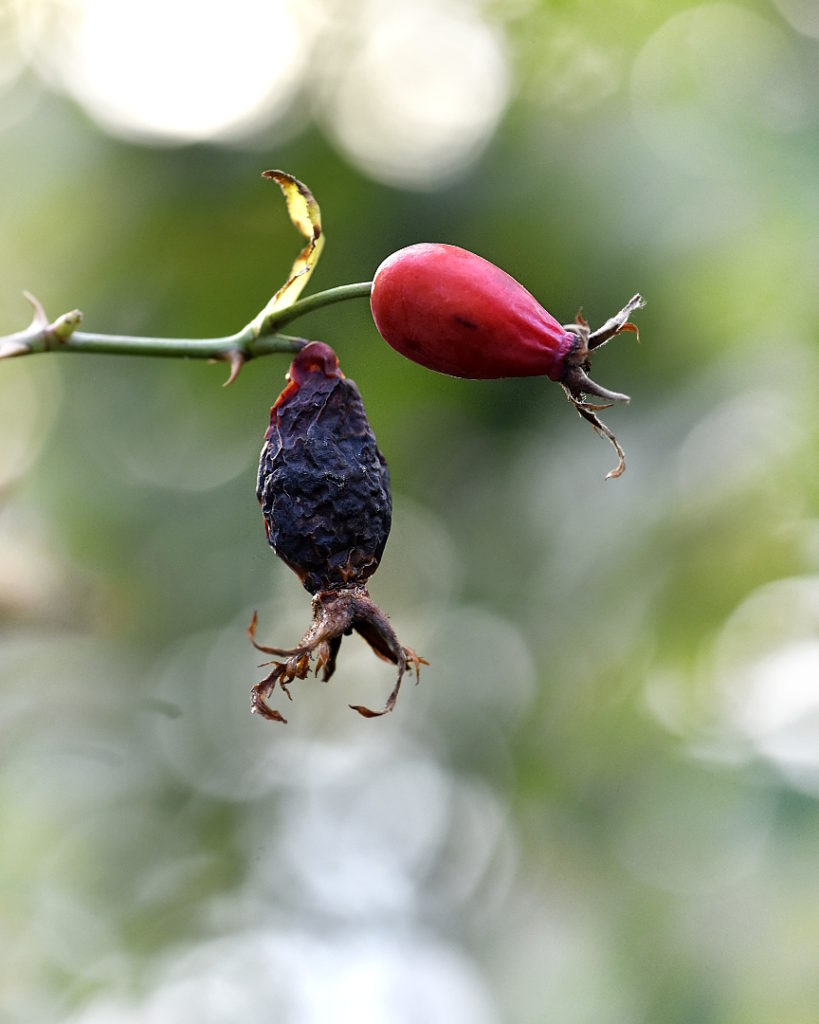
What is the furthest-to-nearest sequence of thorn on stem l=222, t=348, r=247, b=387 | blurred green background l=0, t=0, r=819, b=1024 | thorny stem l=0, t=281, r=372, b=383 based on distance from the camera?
blurred green background l=0, t=0, r=819, b=1024 < thorn on stem l=222, t=348, r=247, b=387 < thorny stem l=0, t=281, r=372, b=383

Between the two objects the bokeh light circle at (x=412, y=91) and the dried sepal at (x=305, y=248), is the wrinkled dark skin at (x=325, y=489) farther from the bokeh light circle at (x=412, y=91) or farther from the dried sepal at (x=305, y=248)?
the bokeh light circle at (x=412, y=91)

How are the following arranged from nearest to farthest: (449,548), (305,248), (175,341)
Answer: (175,341) → (305,248) → (449,548)

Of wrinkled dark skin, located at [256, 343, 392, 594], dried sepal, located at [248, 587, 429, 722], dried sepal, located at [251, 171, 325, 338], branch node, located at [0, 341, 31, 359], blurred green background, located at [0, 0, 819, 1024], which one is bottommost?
blurred green background, located at [0, 0, 819, 1024]

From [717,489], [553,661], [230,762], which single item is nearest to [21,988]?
[230,762]

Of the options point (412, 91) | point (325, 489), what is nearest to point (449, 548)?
point (412, 91)

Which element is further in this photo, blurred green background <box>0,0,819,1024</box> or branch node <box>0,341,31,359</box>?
blurred green background <box>0,0,819,1024</box>

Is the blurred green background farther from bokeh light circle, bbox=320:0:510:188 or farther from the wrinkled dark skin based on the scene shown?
the wrinkled dark skin

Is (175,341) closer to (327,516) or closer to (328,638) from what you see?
(327,516)

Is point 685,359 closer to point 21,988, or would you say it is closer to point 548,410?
point 548,410

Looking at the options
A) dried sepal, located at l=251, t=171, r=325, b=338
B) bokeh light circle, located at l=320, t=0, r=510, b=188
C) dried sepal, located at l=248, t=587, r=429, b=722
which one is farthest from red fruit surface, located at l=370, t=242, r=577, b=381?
bokeh light circle, located at l=320, t=0, r=510, b=188
